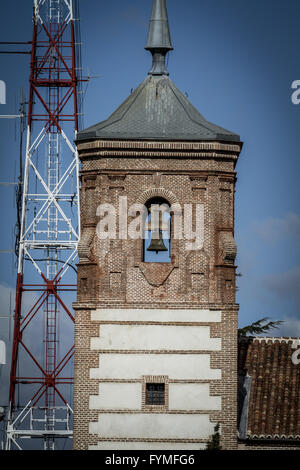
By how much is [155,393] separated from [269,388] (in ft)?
13.9

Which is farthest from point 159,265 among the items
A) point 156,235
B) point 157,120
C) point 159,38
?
point 159,38

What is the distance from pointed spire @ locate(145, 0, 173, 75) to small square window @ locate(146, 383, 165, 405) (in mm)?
9806

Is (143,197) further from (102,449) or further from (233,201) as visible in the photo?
(102,449)

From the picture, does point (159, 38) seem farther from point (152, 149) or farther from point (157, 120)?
point (152, 149)

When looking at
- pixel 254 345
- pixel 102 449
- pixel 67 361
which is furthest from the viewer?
pixel 67 361

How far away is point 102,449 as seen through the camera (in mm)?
54969

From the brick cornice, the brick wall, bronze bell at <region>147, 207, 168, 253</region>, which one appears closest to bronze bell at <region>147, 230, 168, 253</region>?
bronze bell at <region>147, 207, 168, 253</region>

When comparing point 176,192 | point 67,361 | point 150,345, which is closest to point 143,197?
point 176,192

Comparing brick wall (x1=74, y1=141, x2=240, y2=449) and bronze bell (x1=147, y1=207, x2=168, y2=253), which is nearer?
brick wall (x1=74, y1=141, x2=240, y2=449)

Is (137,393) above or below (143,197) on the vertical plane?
below

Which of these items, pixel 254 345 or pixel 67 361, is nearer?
pixel 254 345

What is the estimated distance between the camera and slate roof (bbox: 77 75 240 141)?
56219 mm

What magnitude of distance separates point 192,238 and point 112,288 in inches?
110

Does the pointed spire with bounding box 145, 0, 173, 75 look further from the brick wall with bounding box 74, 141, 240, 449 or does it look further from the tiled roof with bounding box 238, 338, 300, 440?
the tiled roof with bounding box 238, 338, 300, 440
